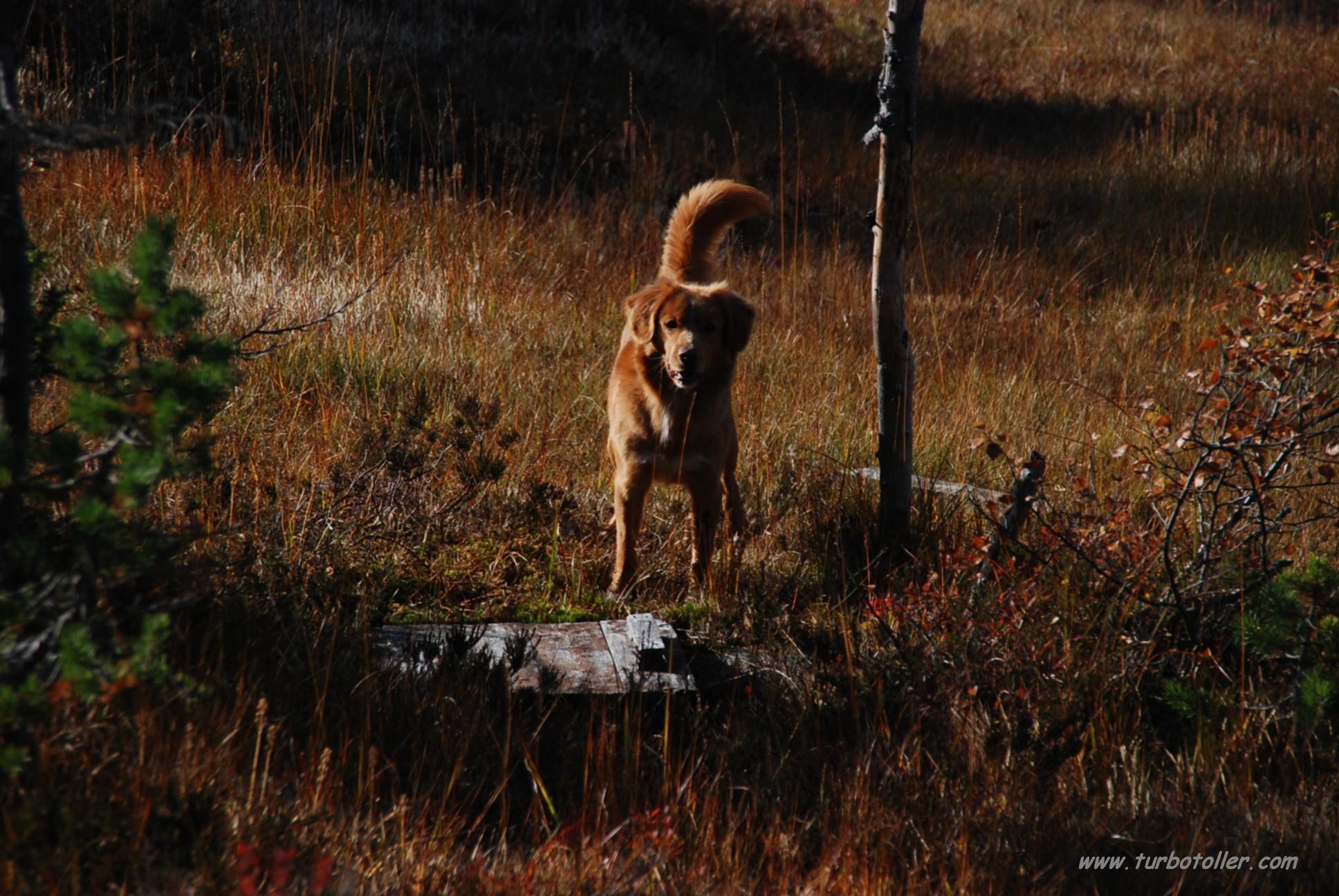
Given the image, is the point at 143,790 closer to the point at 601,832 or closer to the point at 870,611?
the point at 601,832

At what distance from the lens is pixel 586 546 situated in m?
3.76

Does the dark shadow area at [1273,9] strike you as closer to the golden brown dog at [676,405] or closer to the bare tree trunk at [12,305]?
the golden brown dog at [676,405]

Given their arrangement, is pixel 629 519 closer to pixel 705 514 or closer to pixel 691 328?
pixel 705 514

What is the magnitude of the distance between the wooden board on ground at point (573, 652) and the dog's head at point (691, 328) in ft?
2.65

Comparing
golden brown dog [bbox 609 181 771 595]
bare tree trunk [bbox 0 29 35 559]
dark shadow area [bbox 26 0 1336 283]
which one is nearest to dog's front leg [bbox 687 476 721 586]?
golden brown dog [bbox 609 181 771 595]

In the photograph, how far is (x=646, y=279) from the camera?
6.40 m

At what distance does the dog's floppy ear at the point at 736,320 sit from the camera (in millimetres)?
3609

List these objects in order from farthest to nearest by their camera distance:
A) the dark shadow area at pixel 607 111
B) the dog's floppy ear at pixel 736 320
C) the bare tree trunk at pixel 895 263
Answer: the dark shadow area at pixel 607 111 < the dog's floppy ear at pixel 736 320 < the bare tree trunk at pixel 895 263

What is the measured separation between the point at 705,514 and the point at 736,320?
650mm

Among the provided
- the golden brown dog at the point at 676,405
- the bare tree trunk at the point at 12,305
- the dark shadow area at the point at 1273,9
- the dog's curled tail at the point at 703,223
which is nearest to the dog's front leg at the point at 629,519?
the golden brown dog at the point at 676,405

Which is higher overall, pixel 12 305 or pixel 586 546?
pixel 12 305

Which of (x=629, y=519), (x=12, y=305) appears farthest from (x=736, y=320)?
(x=12, y=305)

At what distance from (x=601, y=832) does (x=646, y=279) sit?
450 centimetres

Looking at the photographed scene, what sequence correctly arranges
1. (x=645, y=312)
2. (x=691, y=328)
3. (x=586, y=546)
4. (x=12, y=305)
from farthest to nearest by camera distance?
(x=586, y=546) < (x=645, y=312) < (x=691, y=328) < (x=12, y=305)
